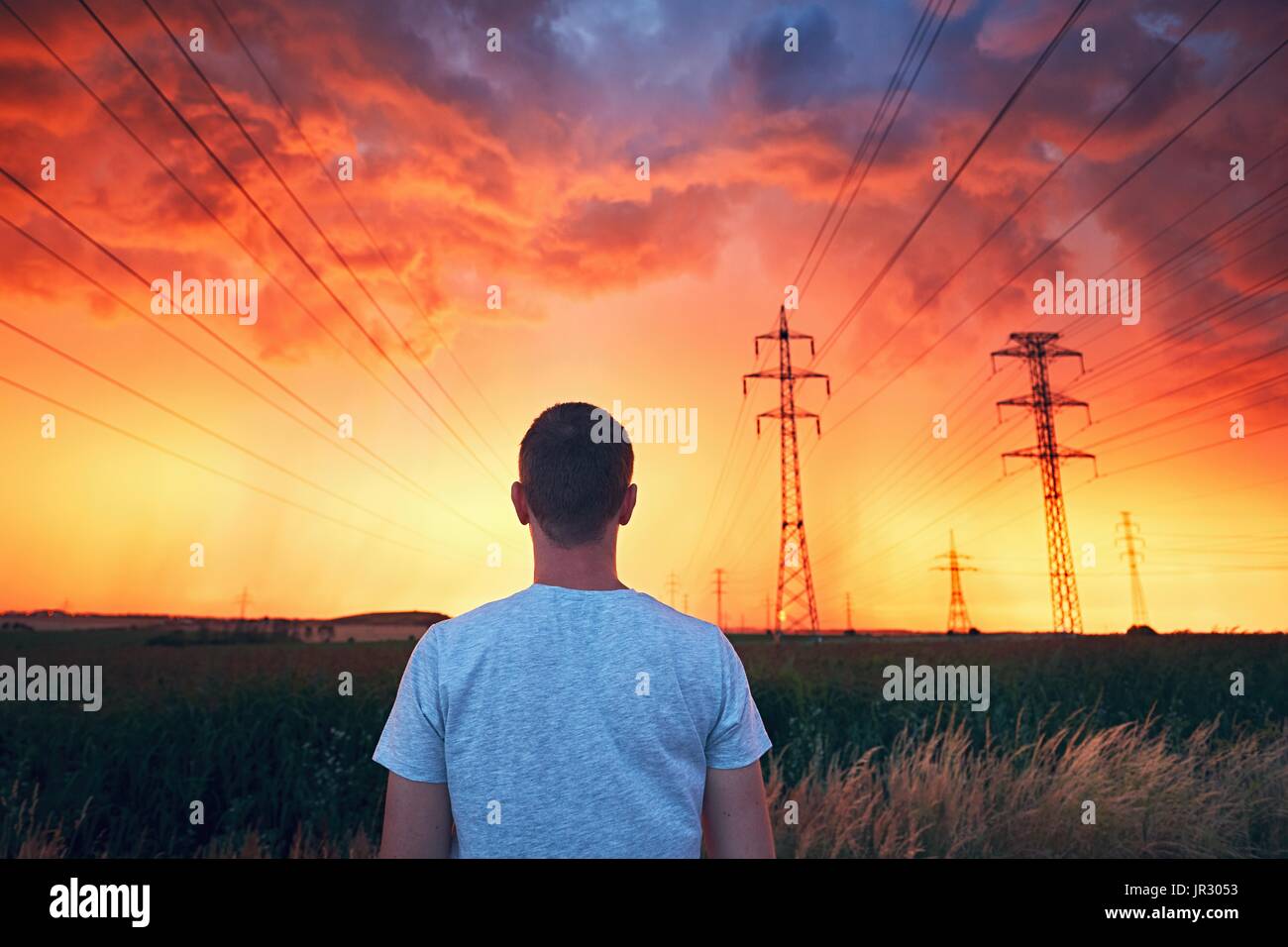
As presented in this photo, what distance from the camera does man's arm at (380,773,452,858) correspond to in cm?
253

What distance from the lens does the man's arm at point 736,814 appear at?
268 centimetres

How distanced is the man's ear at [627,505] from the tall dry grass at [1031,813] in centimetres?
616

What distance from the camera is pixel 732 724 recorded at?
2.58 meters

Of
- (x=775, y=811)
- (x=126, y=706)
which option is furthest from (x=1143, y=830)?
(x=126, y=706)

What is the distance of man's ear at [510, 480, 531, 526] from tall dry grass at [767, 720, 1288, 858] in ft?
20.5

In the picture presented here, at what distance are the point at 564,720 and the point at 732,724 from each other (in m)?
0.49

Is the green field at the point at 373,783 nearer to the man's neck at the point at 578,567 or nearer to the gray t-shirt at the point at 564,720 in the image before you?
the gray t-shirt at the point at 564,720
